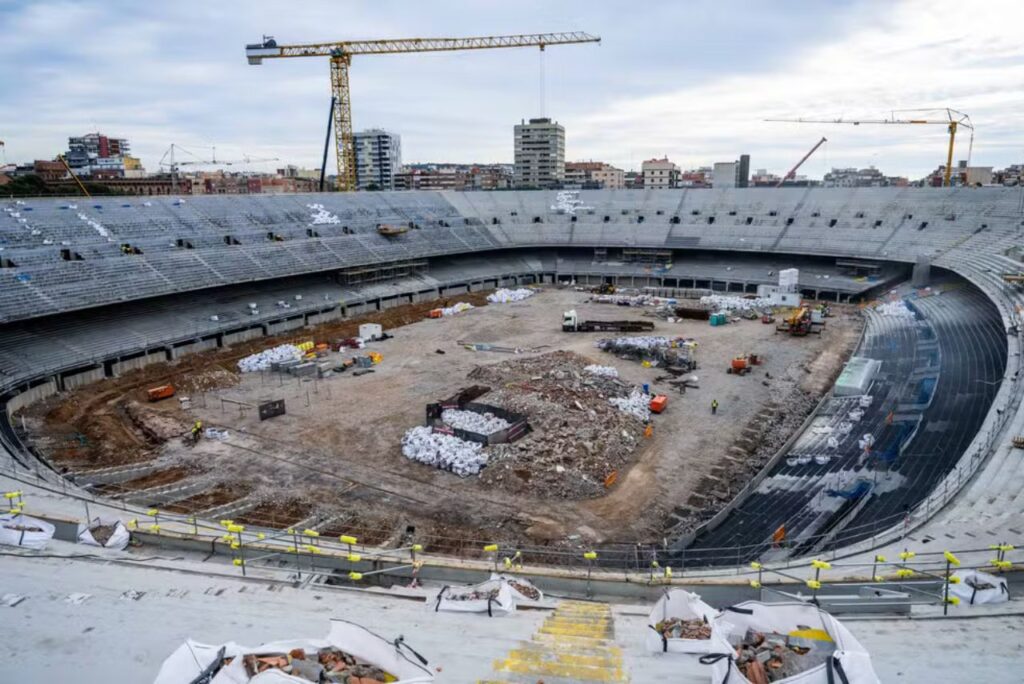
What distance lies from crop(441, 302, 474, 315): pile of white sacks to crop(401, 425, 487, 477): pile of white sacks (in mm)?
21617

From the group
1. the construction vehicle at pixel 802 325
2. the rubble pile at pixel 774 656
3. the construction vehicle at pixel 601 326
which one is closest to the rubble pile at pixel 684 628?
the rubble pile at pixel 774 656

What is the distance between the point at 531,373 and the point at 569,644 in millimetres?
18040

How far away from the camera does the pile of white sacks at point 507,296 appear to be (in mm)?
46069

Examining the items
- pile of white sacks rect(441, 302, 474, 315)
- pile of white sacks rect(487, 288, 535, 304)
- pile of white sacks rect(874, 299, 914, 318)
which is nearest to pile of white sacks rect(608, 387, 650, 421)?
pile of white sacks rect(441, 302, 474, 315)

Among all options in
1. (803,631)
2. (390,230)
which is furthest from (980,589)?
(390,230)

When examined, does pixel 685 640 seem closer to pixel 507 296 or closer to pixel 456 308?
pixel 456 308

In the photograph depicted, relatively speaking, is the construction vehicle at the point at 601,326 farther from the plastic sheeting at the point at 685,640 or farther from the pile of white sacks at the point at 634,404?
the plastic sheeting at the point at 685,640

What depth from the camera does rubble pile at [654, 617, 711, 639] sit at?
727cm

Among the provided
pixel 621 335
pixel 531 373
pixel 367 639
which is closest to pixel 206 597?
pixel 367 639

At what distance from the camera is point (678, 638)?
7.27 meters

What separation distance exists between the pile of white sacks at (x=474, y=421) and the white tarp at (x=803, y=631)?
12.7m

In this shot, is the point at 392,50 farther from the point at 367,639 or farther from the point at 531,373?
the point at 367,639

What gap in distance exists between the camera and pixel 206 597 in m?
9.02

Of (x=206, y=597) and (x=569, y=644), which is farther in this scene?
(x=206, y=597)
